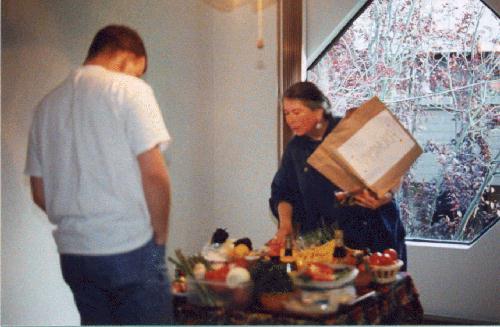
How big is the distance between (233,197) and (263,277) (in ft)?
1.55

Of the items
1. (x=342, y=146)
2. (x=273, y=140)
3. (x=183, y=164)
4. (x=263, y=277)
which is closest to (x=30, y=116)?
(x=183, y=164)

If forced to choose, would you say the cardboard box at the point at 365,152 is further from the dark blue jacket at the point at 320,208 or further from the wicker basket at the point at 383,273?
the wicker basket at the point at 383,273

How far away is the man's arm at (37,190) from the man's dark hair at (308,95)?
2.50 ft

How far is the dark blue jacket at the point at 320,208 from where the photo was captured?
185cm

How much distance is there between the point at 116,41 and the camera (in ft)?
4.65

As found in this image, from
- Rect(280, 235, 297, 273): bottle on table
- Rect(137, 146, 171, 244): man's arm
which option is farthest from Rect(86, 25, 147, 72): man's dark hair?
Rect(280, 235, 297, 273): bottle on table

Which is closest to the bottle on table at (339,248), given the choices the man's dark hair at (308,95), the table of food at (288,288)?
the table of food at (288,288)

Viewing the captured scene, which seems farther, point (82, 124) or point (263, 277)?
point (263, 277)

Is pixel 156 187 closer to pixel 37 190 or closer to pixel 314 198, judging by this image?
pixel 37 190

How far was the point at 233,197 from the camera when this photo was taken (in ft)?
6.59

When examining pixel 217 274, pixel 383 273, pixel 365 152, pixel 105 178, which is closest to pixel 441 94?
pixel 365 152

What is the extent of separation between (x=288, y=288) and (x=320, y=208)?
1.29 feet

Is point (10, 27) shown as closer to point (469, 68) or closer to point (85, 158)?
point (85, 158)

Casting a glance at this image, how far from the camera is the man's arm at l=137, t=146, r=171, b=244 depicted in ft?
4.41
